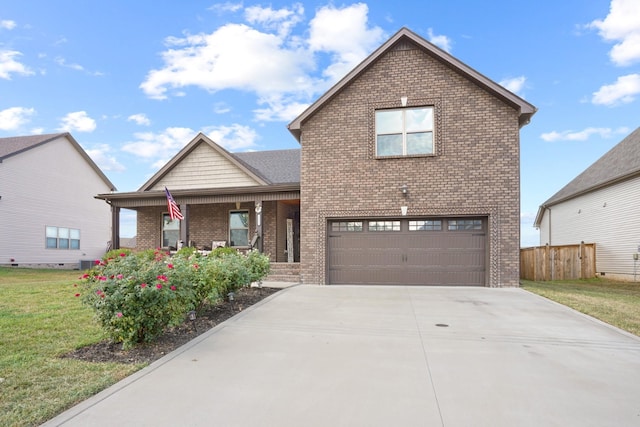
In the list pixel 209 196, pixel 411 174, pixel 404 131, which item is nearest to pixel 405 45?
pixel 404 131

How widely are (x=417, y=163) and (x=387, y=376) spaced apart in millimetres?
8181

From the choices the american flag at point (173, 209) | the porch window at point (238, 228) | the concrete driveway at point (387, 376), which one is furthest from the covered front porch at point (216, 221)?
the concrete driveway at point (387, 376)

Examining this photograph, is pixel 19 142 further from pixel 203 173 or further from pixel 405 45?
pixel 405 45

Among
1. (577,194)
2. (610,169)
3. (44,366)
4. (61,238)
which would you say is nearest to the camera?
(44,366)

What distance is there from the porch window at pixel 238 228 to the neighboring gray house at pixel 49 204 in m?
12.4

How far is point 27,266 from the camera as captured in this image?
62.3 feet

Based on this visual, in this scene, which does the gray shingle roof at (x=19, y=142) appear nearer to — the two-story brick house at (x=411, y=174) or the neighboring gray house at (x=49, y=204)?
the neighboring gray house at (x=49, y=204)

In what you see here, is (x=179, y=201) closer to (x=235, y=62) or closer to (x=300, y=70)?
(x=235, y=62)

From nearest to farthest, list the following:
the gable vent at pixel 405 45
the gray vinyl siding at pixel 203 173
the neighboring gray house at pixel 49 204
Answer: the gable vent at pixel 405 45, the gray vinyl siding at pixel 203 173, the neighboring gray house at pixel 49 204

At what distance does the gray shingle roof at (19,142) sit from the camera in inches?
723

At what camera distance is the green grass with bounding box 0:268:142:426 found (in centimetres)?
307

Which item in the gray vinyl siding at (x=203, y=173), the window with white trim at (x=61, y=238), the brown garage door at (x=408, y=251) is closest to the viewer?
the brown garage door at (x=408, y=251)

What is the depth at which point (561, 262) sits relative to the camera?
15617 millimetres

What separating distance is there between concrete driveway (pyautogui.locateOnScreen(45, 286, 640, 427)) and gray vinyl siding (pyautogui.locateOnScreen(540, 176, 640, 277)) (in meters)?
11.2
